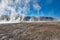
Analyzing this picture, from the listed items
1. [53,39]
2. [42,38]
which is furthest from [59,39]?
[42,38]

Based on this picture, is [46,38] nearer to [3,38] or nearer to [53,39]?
[53,39]

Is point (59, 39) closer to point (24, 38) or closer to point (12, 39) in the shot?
point (24, 38)

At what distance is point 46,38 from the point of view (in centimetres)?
2367

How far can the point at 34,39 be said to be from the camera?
23109 millimetres

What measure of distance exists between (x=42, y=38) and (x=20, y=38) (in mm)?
3400

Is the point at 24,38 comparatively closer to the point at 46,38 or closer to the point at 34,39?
the point at 34,39

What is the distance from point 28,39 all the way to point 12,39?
2.42 m

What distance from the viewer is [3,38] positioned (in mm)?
23391

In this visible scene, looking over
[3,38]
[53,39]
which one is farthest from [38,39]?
[3,38]

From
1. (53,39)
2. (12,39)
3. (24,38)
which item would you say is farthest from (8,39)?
(53,39)

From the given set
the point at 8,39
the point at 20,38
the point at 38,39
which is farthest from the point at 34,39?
the point at 8,39

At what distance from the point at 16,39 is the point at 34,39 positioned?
2679 mm

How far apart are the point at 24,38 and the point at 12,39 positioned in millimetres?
1994

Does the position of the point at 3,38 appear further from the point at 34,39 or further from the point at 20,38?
the point at 34,39
